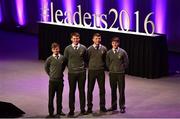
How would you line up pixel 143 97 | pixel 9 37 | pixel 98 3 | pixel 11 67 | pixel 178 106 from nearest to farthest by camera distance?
pixel 178 106
pixel 143 97
pixel 11 67
pixel 98 3
pixel 9 37

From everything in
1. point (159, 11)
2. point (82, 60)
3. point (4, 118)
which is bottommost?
point (4, 118)

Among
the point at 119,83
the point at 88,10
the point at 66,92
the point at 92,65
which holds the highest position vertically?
the point at 88,10

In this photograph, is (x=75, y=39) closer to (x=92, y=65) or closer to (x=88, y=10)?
(x=92, y=65)

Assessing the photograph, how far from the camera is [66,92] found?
13.3 meters

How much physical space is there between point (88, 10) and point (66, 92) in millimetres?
10065

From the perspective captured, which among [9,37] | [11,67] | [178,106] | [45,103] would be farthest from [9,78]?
[9,37]

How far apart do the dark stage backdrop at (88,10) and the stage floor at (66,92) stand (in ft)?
14.9

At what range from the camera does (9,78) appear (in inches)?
608

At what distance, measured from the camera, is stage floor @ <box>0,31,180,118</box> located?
11383mm

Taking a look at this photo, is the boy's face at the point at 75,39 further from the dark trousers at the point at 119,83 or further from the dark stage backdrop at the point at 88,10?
the dark stage backdrop at the point at 88,10

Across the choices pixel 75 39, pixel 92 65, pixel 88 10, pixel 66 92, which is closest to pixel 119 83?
pixel 92 65

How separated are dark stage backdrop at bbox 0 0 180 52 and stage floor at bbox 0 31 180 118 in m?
4.54

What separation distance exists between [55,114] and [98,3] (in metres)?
11.9

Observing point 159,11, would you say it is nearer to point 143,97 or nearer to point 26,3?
point 143,97
